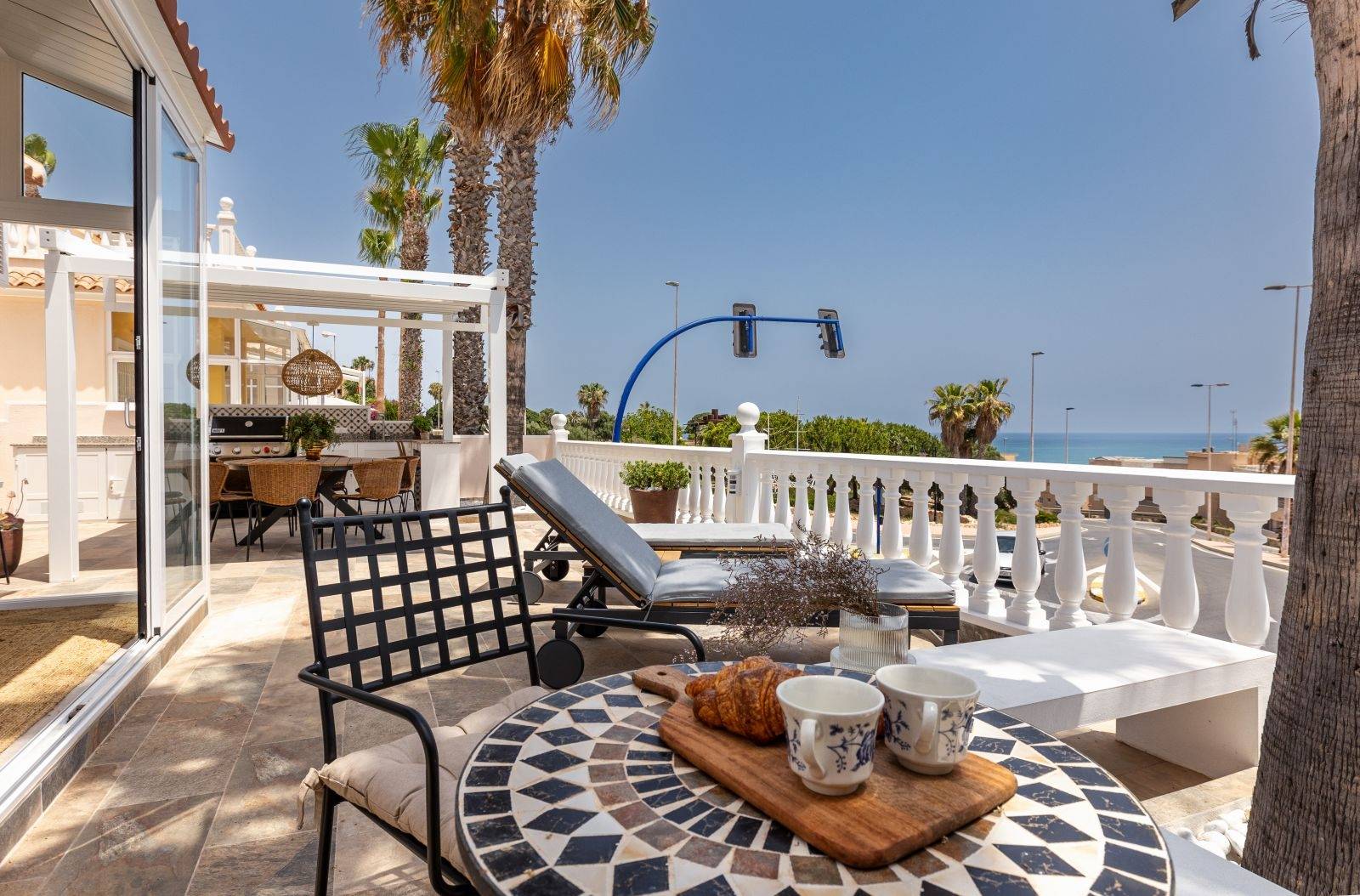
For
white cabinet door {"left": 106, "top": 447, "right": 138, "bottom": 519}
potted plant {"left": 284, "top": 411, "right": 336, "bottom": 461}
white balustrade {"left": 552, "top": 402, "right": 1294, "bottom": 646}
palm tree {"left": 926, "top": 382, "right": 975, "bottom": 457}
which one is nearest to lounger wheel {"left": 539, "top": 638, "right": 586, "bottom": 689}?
white balustrade {"left": 552, "top": 402, "right": 1294, "bottom": 646}

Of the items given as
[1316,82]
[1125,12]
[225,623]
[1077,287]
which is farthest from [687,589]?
[1077,287]

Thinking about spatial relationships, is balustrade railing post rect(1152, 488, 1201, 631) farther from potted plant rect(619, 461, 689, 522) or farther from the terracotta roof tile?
the terracotta roof tile

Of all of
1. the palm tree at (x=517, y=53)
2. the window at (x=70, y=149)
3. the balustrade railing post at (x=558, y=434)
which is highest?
the palm tree at (x=517, y=53)

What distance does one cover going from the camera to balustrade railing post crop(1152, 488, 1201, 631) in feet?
8.89

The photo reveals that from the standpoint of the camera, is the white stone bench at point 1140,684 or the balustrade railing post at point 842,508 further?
the balustrade railing post at point 842,508

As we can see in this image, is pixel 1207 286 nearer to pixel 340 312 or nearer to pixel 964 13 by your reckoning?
pixel 964 13

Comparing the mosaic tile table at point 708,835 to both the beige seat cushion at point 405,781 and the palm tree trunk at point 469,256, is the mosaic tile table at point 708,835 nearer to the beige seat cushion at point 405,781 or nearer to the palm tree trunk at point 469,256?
the beige seat cushion at point 405,781

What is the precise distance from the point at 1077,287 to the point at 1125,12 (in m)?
68.6

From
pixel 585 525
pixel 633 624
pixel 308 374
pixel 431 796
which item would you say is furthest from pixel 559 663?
pixel 308 374

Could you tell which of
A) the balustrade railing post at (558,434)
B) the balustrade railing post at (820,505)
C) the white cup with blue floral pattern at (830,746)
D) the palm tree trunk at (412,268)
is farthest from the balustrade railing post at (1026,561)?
the palm tree trunk at (412,268)

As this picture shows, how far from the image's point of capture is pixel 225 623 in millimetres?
4297

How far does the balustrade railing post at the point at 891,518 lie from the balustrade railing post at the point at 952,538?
0.92 ft

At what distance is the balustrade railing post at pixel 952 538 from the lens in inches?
143

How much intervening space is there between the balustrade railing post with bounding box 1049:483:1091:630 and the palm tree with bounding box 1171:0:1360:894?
4.95 feet
